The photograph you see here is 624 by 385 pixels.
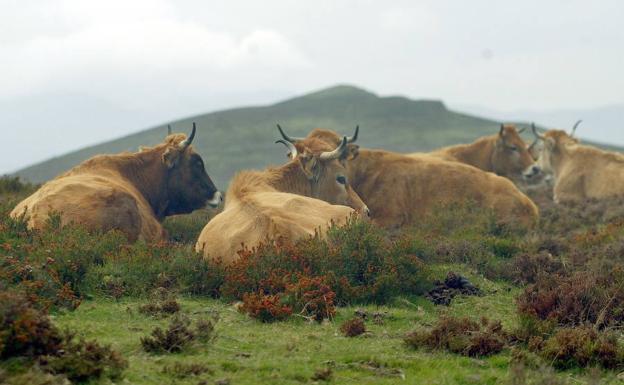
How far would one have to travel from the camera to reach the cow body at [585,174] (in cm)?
2291

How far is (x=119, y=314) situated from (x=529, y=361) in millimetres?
3678

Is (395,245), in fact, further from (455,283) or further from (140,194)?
(140,194)

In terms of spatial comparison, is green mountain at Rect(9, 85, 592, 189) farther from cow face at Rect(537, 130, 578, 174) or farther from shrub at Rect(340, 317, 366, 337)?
shrub at Rect(340, 317, 366, 337)

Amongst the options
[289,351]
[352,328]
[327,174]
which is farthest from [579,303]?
[327,174]

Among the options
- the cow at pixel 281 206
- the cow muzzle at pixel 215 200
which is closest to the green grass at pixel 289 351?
the cow at pixel 281 206

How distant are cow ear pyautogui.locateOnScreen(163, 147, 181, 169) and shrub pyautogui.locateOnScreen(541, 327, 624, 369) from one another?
929cm

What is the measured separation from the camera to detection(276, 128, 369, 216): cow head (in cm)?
1443

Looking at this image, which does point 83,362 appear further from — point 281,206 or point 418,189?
point 418,189

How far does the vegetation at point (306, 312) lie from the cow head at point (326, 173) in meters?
2.69

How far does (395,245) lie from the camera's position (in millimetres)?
10242

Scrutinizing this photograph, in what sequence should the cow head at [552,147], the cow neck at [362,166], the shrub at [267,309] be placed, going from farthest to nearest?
the cow head at [552,147], the cow neck at [362,166], the shrub at [267,309]

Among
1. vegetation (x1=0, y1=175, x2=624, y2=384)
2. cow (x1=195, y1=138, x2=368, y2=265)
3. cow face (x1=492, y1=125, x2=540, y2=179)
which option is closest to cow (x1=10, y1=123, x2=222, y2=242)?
vegetation (x1=0, y1=175, x2=624, y2=384)

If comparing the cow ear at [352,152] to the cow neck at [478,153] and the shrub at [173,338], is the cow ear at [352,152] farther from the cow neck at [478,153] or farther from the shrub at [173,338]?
the shrub at [173,338]

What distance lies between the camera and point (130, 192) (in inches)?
546
